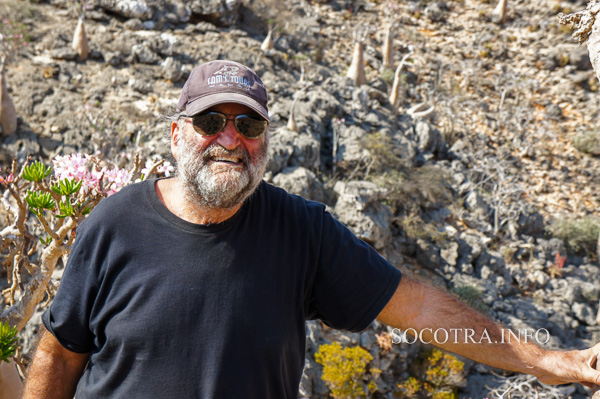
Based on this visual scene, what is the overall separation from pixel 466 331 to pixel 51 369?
4.38 ft

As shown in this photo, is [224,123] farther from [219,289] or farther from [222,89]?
[219,289]

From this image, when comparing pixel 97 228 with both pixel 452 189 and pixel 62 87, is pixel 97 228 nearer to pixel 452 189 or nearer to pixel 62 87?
pixel 62 87

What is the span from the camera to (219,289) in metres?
1.45

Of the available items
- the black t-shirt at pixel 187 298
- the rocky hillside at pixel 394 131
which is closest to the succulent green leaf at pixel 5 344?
the black t-shirt at pixel 187 298

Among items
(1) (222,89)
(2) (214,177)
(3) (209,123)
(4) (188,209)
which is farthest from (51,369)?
(1) (222,89)

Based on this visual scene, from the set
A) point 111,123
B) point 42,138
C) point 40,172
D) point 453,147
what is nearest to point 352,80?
point 453,147

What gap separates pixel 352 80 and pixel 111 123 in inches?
216

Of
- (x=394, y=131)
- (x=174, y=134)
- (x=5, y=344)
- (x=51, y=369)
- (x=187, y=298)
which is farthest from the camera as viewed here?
(x=394, y=131)

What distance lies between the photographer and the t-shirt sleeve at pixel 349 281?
5.25 ft

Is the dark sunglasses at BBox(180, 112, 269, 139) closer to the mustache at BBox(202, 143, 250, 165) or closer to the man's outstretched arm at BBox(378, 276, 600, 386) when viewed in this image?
the mustache at BBox(202, 143, 250, 165)

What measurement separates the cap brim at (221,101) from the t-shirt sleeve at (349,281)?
1.42 ft

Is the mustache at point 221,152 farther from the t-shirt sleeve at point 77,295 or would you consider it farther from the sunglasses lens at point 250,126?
the t-shirt sleeve at point 77,295

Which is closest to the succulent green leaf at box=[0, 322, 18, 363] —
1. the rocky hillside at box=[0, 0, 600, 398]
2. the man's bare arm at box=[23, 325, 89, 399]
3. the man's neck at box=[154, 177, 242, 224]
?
Answer: the man's bare arm at box=[23, 325, 89, 399]

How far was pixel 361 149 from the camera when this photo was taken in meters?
8.99
